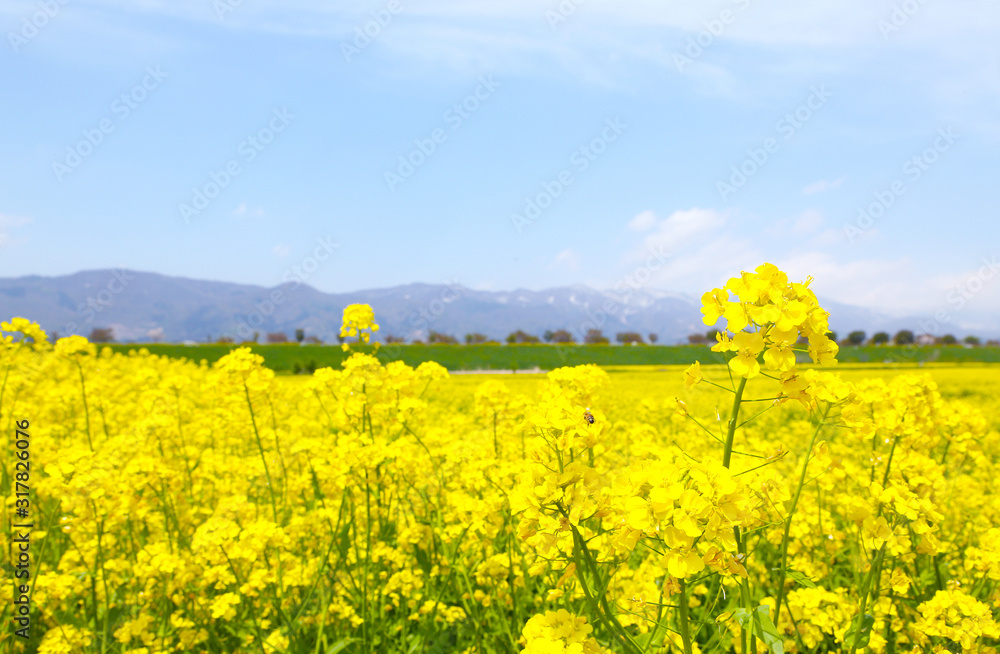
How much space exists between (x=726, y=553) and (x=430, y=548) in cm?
272

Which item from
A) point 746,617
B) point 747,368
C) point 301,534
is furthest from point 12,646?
point 747,368

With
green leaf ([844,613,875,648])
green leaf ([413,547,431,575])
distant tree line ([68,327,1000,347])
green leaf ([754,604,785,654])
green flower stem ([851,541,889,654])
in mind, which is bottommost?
green leaf ([413,547,431,575])

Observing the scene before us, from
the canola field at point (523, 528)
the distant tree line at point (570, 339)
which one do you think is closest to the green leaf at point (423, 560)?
the canola field at point (523, 528)

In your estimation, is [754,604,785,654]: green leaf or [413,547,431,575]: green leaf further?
[413,547,431,575]: green leaf

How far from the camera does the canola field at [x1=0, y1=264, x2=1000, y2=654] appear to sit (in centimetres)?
139

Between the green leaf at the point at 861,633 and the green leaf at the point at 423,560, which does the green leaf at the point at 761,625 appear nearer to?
the green leaf at the point at 861,633

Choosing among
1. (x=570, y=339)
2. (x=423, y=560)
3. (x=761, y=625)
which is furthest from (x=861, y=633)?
(x=570, y=339)

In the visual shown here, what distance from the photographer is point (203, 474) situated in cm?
436

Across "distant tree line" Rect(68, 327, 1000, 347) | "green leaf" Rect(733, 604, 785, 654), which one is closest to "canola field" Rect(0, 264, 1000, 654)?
"green leaf" Rect(733, 604, 785, 654)

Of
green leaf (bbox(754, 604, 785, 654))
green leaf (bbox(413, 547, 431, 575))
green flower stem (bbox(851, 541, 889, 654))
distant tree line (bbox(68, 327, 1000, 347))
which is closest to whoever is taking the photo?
green leaf (bbox(754, 604, 785, 654))

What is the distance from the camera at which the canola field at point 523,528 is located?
4.58 feet

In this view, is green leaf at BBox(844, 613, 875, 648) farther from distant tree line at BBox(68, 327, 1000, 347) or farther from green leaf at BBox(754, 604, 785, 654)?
distant tree line at BBox(68, 327, 1000, 347)

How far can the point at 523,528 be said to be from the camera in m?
1.42

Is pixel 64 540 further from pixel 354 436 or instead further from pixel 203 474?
pixel 354 436
